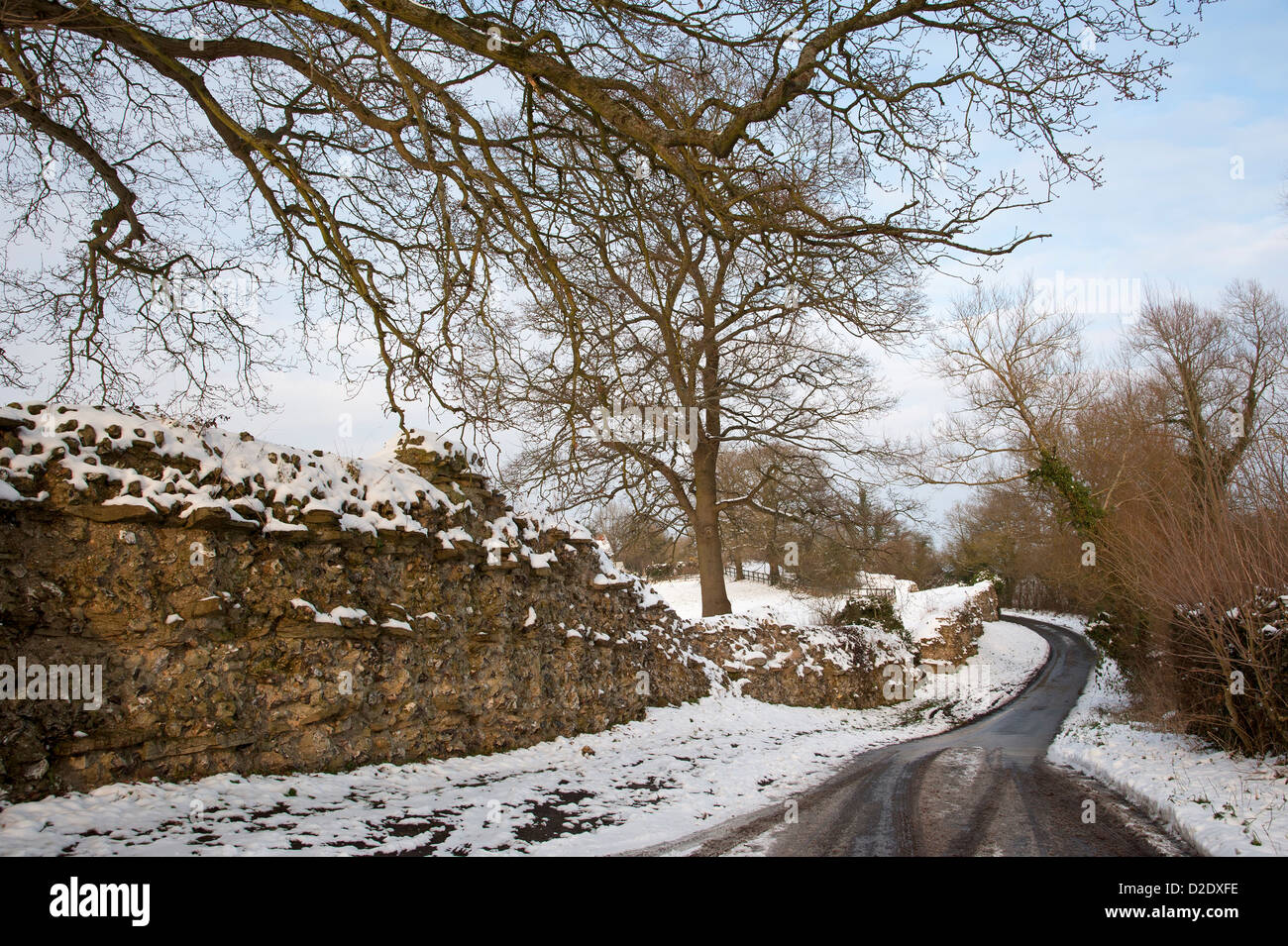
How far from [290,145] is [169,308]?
99.8 inches

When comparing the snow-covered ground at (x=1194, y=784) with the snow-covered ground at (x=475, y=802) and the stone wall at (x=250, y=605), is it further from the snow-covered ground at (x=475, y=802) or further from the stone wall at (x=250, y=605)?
the stone wall at (x=250, y=605)

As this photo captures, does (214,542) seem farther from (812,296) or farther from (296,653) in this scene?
(812,296)

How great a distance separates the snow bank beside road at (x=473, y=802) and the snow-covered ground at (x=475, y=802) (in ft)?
0.05

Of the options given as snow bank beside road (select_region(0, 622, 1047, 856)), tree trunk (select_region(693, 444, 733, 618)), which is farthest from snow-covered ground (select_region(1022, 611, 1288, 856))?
tree trunk (select_region(693, 444, 733, 618))

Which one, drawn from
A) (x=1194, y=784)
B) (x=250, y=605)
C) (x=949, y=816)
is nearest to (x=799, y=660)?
(x=1194, y=784)

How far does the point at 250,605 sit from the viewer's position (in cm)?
601

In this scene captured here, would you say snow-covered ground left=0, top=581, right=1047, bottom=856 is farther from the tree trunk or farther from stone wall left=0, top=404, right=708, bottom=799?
the tree trunk

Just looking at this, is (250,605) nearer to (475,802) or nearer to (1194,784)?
(475,802)

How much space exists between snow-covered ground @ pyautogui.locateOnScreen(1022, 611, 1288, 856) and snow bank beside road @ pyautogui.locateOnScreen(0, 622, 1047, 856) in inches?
122

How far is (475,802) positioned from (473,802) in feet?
0.05

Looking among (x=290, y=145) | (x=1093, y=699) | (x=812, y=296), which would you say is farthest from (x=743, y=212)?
(x=1093, y=699)

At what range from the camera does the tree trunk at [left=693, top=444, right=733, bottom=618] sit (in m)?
17.0

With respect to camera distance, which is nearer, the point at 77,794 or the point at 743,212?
the point at 77,794

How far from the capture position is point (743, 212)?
5.99 m
